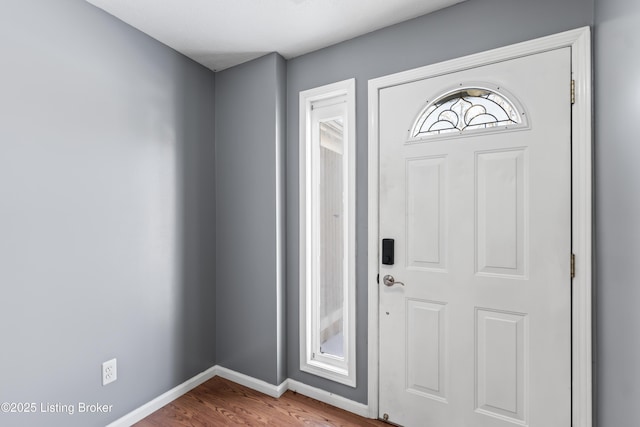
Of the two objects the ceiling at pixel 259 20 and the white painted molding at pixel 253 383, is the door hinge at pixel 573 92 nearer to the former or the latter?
the ceiling at pixel 259 20

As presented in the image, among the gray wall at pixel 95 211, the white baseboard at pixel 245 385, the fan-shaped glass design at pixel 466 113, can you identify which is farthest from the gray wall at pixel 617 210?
the gray wall at pixel 95 211

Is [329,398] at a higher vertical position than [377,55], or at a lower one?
lower

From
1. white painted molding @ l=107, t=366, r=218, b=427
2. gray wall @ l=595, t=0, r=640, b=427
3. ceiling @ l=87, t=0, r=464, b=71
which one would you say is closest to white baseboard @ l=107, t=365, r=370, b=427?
white painted molding @ l=107, t=366, r=218, b=427

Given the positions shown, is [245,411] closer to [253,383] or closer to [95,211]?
[253,383]

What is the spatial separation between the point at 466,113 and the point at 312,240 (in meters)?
1.25

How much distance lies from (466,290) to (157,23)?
2333 millimetres

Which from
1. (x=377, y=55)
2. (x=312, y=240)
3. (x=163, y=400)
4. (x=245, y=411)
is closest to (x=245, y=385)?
(x=245, y=411)

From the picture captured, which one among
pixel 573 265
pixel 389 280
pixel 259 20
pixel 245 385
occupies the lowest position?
pixel 245 385

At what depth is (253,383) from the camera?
7.32 feet

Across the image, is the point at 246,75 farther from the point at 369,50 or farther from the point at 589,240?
the point at 589,240

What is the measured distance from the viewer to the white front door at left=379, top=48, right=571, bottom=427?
1.44 meters

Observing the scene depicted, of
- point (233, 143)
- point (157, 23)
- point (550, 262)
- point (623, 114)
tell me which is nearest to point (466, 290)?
point (550, 262)

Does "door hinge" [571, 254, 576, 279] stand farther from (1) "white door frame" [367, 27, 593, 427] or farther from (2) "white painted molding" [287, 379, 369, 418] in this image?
(2) "white painted molding" [287, 379, 369, 418]

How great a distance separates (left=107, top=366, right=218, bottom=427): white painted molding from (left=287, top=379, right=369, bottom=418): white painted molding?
2.17 feet
